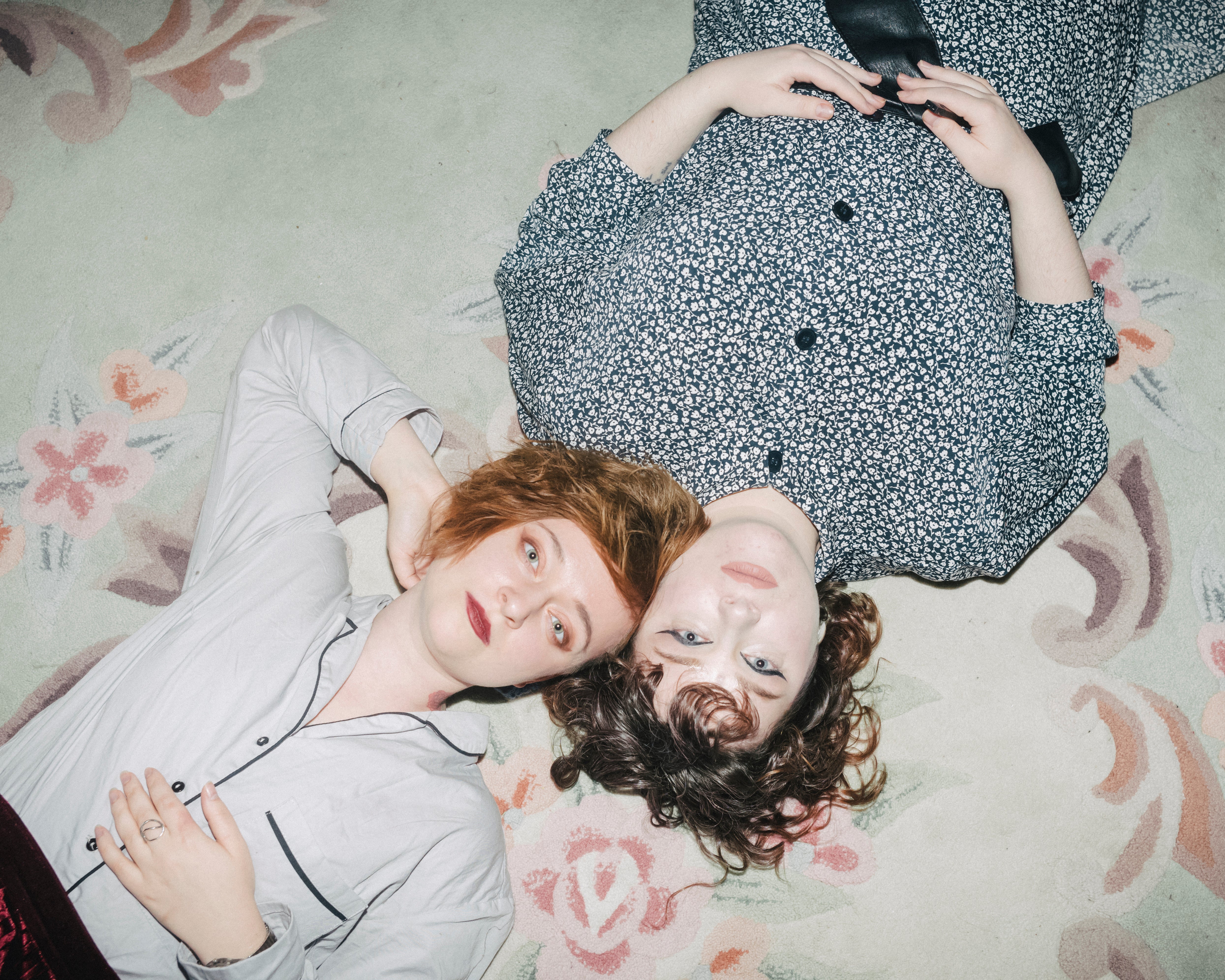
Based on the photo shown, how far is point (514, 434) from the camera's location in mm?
1948

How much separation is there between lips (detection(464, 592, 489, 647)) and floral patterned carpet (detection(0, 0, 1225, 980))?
511 millimetres

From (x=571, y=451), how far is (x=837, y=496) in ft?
1.85

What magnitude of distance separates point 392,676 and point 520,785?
0.46 m

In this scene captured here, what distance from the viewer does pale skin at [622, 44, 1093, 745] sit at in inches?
57.3

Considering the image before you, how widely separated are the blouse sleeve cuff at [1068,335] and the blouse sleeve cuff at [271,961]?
1.78 metres

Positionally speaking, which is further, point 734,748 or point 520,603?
point 734,748

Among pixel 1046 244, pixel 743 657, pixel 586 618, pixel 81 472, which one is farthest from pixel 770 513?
pixel 81 472

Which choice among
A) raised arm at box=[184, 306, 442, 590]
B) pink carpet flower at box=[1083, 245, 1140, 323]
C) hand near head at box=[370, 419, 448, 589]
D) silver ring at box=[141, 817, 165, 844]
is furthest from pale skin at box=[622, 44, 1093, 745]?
silver ring at box=[141, 817, 165, 844]

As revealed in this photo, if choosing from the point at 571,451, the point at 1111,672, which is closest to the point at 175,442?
the point at 571,451

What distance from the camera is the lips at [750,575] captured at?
145cm

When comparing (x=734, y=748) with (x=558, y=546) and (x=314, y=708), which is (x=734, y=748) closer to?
(x=558, y=546)

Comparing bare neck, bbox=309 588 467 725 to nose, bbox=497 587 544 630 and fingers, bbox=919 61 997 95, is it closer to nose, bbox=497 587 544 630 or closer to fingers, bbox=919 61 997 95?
nose, bbox=497 587 544 630

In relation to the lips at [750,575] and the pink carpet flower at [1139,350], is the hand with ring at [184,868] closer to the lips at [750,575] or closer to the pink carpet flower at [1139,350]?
the lips at [750,575]

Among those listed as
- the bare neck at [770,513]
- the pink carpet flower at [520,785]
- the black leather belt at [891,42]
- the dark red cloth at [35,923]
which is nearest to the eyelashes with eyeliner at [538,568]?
the bare neck at [770,513]
